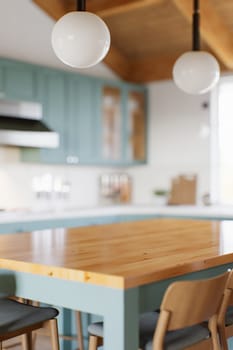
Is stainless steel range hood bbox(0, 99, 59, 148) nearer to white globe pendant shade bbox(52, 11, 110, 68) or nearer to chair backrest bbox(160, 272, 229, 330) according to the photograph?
white globe pendant shade bbox(52, 11, 110, 68)

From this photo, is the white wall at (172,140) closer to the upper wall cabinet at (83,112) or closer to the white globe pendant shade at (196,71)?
the upper wall cabinet at (83,112)

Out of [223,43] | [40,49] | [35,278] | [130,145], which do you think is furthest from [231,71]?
[35,278]

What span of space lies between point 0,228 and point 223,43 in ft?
10.4

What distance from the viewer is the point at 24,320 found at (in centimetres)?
218

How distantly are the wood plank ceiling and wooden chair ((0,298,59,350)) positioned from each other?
12.0ft

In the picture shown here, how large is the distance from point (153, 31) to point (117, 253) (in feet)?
14.6

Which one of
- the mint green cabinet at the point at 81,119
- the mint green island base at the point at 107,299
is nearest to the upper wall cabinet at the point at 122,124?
the mint green cabinet at the point at 81,119

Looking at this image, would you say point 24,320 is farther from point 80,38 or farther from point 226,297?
point 80,38

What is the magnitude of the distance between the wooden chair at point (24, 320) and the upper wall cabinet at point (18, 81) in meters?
3.22

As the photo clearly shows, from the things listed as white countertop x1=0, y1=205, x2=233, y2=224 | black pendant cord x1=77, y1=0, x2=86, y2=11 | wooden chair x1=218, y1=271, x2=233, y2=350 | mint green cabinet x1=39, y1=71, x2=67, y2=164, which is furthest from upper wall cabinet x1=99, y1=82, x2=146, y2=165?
wooden chair x1=218, y1=271, x2=233, y2=350

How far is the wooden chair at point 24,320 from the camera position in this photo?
210 centimetres

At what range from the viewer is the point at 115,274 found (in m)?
1.67

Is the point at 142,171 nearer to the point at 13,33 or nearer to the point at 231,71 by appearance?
the point at 231,71

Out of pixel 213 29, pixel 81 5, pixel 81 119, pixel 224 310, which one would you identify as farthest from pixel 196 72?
pixel 81 119
